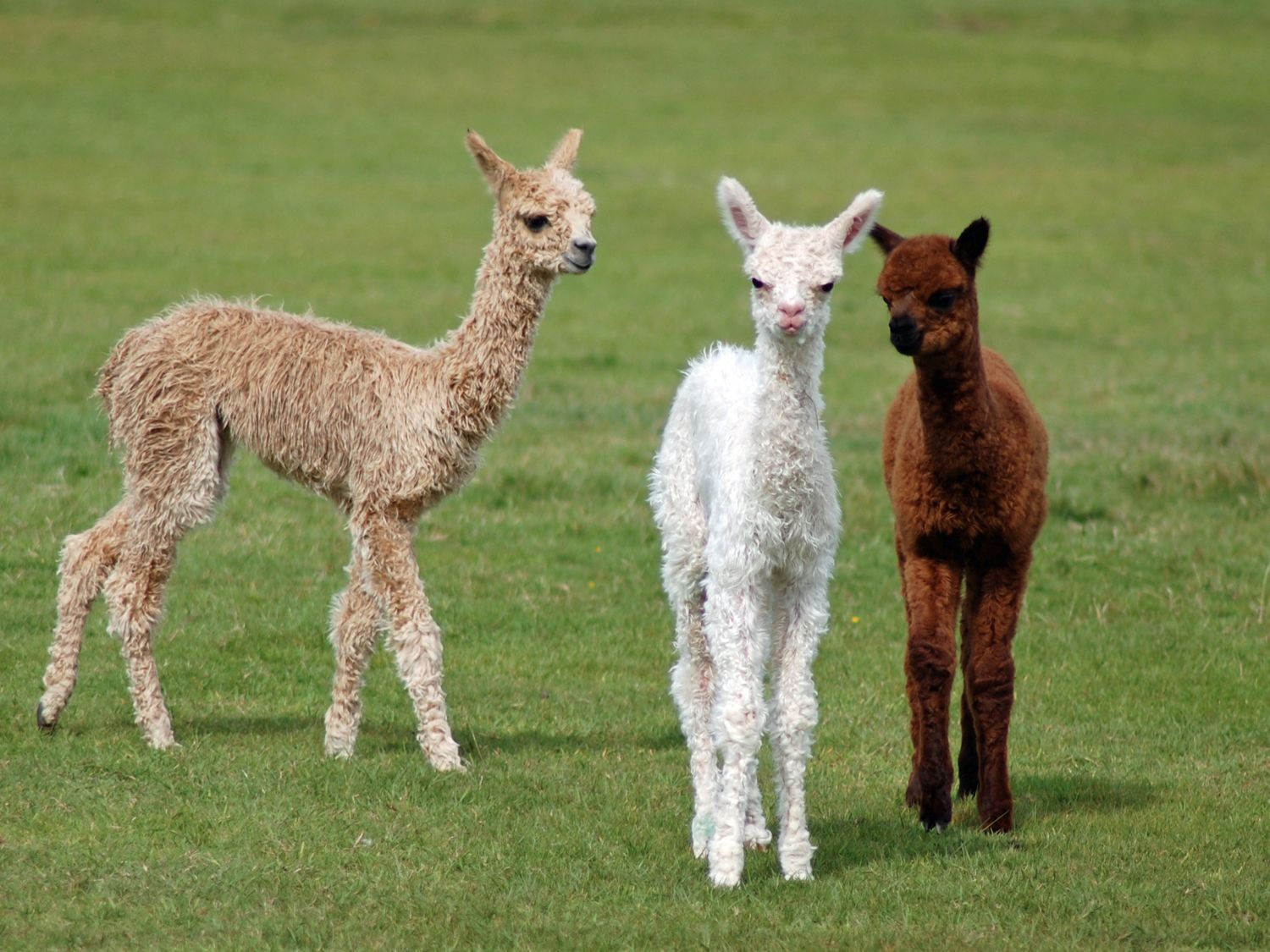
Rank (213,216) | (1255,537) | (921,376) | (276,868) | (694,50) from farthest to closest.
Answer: (694,50)
(213,216)
(1255,537)
(921,376)
(276,868)

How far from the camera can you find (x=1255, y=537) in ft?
38.1

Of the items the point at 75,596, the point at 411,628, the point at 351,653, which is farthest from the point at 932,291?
the point at 75,596

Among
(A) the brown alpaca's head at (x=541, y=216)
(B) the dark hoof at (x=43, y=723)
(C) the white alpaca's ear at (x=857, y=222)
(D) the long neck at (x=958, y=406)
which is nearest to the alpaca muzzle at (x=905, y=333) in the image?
(D) the long neck at (x=958, y=406)

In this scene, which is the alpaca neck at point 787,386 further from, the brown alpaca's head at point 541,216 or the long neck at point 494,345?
the long neck at point 494,345

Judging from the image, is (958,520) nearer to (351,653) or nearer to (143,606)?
(351,653)

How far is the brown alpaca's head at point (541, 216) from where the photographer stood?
7.41 meters

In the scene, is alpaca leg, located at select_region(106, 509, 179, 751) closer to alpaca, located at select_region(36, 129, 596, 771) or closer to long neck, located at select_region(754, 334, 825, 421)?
alpaca, located at select_region(36, 129, 596, 771)

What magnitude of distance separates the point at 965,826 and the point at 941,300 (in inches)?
82.3

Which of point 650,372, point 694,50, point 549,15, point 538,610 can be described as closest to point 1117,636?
point 538,610

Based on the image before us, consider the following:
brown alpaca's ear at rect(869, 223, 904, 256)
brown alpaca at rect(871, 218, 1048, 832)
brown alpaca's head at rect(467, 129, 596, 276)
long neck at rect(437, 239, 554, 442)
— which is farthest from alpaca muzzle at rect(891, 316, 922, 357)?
long neck at rect(437, 239, 554, 442)

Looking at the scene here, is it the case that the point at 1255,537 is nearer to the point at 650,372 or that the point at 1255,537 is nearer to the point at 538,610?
the point at 538,610

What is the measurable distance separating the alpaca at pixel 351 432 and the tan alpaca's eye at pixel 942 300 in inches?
60.9

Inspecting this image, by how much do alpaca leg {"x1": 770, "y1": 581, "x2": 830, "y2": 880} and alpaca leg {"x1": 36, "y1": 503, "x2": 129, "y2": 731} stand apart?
3.24m

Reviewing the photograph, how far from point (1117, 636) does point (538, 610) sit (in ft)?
10.7
